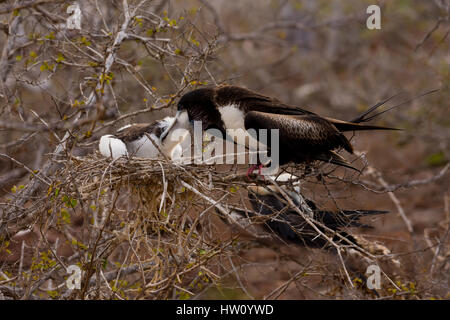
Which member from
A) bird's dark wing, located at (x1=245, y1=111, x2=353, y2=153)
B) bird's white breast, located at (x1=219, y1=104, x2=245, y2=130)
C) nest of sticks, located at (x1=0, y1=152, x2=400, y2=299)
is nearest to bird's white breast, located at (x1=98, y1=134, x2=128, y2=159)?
nest of sticks, located at (x1=0, y1=152, x2=400, y2=299)

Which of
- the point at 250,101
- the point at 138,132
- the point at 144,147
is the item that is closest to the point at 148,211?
the point at 144,147

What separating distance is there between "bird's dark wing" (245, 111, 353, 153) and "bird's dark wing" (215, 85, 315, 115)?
0.35ft

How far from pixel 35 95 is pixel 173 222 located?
5.51 metres

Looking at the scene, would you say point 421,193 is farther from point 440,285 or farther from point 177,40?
point 177,40

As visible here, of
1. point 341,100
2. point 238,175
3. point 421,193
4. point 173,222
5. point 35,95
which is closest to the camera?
point 173,222

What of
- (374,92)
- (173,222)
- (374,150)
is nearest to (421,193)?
(374,150)

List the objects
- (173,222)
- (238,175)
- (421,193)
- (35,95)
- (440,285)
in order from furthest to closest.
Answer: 1. (421,193)
2. (35,95)
3. (440,285)
4. (238,175)
5. (173,222)

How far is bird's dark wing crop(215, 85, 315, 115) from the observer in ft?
14.5

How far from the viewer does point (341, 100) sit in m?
12.2

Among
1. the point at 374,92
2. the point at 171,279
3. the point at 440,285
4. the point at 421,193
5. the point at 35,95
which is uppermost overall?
the point at 374,92

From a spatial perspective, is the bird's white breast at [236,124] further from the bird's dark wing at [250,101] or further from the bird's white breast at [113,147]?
the bird's white breast at [113,147]

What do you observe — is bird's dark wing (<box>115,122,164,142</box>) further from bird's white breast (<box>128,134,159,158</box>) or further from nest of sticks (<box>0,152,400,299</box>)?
nest of sticks (<box>0,152,400,299</box>)

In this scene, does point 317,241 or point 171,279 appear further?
point 317,241

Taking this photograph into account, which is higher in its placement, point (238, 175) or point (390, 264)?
point (238, 175)
